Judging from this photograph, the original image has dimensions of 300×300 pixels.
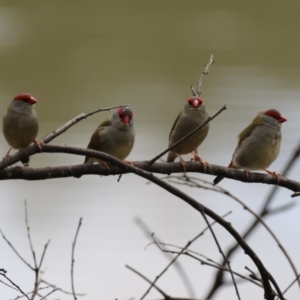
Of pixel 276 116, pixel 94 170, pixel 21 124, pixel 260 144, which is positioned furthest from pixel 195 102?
pixel 94 170

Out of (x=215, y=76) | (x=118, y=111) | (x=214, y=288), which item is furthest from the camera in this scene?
(x=215, y=76)

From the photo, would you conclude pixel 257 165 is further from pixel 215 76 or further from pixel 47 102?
pixel 215 76

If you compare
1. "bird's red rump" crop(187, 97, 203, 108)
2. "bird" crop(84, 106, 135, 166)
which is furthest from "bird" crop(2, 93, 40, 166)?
"bird's red rump" crop(187, 97, 203, 108)

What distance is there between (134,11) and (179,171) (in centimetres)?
1407

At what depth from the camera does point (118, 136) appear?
4.14 meters

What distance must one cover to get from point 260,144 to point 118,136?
0.84 metres

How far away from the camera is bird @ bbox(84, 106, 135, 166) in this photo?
4.14 m

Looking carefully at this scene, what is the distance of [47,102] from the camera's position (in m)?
11.6

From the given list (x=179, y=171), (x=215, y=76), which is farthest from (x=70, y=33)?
(x=179, y=171)

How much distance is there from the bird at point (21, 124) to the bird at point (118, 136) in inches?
25.3

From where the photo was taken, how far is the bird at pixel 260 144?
4.45 m

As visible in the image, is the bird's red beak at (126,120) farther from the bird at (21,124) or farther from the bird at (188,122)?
the bird at (21,124)

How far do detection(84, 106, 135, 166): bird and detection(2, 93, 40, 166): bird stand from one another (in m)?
0.64

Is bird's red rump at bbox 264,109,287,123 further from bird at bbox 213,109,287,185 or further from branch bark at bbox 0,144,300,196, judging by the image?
branch bark at bbox 0,144,300,196
